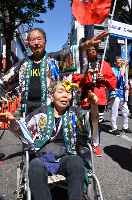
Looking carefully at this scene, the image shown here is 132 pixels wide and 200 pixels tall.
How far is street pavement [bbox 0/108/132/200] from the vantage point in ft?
8.22

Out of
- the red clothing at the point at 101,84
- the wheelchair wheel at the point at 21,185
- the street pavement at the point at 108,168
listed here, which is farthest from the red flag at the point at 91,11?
the street pavement at the point at 108,168

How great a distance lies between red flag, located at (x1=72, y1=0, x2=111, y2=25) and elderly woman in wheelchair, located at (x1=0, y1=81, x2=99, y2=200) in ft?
3.07

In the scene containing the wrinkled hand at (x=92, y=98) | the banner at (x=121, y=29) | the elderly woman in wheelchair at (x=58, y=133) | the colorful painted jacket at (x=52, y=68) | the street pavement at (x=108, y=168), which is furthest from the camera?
the banner at (x=121, y=29)

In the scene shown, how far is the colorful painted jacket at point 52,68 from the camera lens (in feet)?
7.72

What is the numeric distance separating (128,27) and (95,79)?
8.51ft

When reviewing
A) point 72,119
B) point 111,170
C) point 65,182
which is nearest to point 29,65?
point 72,119

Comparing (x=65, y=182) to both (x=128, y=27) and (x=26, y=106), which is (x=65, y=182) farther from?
(x=128, y=27)

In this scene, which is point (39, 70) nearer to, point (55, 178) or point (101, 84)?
point (55, 178)

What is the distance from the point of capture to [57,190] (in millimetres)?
2521

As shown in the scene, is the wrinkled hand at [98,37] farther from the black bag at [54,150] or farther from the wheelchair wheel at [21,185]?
the wheelchair wheel at [21,185]

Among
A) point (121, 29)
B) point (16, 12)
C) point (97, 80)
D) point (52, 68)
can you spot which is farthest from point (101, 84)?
point (16, 12)

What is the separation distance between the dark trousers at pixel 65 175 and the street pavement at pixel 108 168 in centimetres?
82

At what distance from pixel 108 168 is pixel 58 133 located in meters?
1.51


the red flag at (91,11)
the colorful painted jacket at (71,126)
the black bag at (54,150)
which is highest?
the red flag at (91,11)
